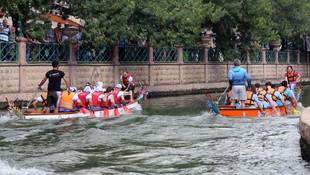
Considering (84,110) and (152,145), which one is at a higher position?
(84,110)

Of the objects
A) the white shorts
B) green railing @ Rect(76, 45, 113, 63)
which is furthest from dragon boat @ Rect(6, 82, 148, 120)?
green railing @ Rect(76, 45, 113, 63)

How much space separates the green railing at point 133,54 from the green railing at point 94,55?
2.86 feet

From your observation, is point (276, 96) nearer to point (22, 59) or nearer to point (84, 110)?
point (84, 110)

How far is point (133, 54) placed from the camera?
97.5ft

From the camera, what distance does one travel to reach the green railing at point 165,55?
31325 millimetres

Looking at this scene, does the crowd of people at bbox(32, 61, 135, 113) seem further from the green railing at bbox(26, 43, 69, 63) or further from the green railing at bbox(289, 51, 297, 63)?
the green railing at bbox(289, 51, 297, 63)

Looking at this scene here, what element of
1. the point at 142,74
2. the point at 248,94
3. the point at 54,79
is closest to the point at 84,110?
the point at 54,79

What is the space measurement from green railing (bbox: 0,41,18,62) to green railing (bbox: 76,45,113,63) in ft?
12.4

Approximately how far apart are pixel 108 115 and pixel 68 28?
7.32m

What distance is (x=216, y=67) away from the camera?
35875mm

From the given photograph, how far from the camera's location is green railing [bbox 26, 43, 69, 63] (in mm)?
23797

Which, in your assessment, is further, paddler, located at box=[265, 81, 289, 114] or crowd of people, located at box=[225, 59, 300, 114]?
paddler, located at box=[265, 81, 289, 114]

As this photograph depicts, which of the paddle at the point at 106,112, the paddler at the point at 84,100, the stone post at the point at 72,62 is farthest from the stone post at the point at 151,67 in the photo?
the paddler at the point at 84,100

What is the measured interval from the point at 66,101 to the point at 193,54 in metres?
17.2
